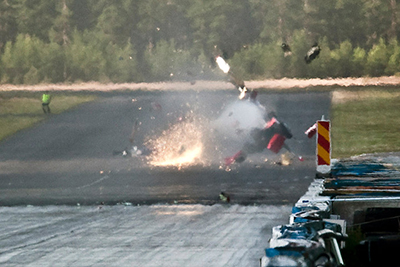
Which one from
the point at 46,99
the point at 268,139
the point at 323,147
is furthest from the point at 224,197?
the point at 46,99

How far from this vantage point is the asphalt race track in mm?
26312

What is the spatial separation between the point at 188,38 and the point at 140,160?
2871 cm

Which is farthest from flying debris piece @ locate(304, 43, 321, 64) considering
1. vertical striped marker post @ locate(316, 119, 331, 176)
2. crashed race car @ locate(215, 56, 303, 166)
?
vertical striped marker post @ locate(316, 119, 331, 176)

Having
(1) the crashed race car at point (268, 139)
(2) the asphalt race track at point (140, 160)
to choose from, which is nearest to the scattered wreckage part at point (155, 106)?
(2) the asphalt race track at point (140, 160)

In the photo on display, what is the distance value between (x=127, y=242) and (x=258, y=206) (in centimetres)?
673

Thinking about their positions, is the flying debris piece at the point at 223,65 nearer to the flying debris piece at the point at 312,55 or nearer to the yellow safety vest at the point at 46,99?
the flying debris piece at the point at 312,55

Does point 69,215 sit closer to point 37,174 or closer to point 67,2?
point 37,174

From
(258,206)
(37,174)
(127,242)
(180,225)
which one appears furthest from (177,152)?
(127,242)

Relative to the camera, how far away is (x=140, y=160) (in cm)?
3538

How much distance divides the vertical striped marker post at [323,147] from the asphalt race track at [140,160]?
5.26 meters

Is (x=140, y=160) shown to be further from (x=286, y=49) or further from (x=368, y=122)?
(x=286, y=49)

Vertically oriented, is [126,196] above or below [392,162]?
below

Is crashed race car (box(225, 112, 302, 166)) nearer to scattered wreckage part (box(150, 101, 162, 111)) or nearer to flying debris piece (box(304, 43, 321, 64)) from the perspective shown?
flying debris piece (box(304, 43, 321, 64))

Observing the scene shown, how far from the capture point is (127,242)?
16.4 m
